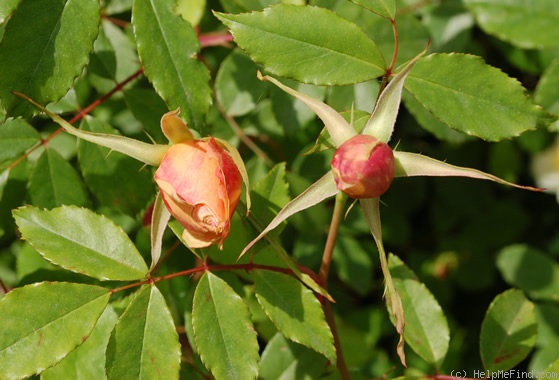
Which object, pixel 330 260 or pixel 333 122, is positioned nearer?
pixel 333 122

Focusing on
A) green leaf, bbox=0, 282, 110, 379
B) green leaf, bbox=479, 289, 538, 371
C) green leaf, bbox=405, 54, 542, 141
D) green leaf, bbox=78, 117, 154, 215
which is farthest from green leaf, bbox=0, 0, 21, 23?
green leaf, bbox=479, 289, 538, 371

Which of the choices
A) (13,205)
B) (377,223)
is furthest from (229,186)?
(13,205)

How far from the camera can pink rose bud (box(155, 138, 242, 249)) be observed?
0.88 m

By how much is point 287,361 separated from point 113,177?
49 centimetres

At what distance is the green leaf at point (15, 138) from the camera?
123cm

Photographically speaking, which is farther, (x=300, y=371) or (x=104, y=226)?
(x=300, y=371)

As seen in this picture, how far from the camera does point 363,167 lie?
864 mm

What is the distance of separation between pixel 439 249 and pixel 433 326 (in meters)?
0.90

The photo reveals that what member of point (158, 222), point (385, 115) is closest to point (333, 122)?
point (385, 115)

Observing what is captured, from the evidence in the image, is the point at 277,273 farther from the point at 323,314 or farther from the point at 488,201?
the point at 488,201

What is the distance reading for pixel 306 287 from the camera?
1119mm

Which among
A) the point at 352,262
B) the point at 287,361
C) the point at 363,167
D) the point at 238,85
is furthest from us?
the point at 352,262

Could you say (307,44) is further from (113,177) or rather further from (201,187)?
(113,177)

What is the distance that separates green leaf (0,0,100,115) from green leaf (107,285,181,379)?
1.16 ft
